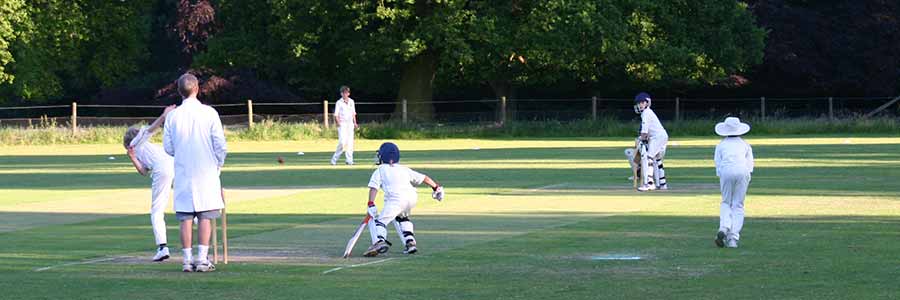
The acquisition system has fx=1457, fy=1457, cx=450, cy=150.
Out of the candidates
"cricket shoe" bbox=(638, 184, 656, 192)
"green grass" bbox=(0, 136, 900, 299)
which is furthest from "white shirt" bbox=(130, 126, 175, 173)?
"cricket shoe" bbox=(638, 184, 656, 192)

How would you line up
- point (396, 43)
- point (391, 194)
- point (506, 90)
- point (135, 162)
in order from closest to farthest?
point (391, 194)
point (135, 162)
point (396, 43)
point (506, 90)

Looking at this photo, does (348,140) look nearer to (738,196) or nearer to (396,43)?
(738,196)

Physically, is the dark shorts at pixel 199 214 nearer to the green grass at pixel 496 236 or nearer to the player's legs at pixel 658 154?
the green grass at pixel 496 236

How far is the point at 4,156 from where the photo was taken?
37.3 metres

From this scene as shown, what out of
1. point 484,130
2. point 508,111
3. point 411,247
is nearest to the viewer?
point 411,247

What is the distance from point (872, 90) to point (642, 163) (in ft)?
129

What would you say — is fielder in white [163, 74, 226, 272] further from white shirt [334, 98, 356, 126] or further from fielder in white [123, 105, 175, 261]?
white shirt [334, 98, 356, 126]

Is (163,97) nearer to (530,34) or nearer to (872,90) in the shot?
(530,34)

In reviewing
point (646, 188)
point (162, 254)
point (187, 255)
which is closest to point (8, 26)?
point (646, 188)

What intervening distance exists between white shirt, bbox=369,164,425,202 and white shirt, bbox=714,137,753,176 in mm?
2949

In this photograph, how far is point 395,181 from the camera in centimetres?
1337

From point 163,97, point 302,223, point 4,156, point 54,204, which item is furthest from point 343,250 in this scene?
Answer: point 163,97

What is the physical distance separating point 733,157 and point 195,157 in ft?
16.9

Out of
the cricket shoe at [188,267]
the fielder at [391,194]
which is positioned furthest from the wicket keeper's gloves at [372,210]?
the cricket shoe at [188,267]
